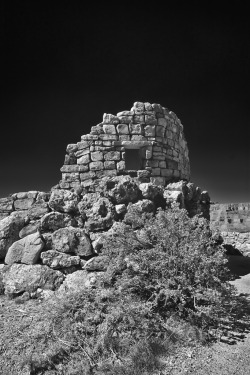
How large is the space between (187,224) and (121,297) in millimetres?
1656

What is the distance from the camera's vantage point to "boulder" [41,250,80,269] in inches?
205

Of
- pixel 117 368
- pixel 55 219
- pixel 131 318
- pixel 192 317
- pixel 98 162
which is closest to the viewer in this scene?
pixel 117 368

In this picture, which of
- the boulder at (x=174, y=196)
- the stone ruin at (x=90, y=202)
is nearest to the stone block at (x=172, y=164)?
the stone ruin at (x=90, y=202)

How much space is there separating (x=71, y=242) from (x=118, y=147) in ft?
10.1

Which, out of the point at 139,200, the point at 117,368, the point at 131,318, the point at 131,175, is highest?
the point at 131,175

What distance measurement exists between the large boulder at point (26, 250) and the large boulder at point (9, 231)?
0.19 metres

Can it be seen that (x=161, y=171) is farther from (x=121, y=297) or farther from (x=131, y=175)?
(x=121, y=297)

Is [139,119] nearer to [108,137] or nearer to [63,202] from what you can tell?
[108,137]

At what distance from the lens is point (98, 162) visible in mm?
7191

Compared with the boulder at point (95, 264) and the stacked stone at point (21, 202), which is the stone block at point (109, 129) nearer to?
the stacked stone at point (21, 202)

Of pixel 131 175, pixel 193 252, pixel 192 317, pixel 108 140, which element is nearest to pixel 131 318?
pixel 192 317

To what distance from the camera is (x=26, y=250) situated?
540 cm

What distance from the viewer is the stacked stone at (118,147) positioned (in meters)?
7.21

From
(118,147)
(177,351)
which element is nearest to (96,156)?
(118,147)
